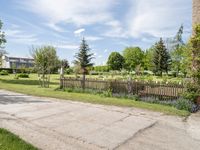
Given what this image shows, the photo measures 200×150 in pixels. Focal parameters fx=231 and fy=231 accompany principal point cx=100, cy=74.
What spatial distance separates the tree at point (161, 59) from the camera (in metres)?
61.6

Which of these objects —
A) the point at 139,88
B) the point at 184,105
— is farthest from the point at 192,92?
the point at 139,88

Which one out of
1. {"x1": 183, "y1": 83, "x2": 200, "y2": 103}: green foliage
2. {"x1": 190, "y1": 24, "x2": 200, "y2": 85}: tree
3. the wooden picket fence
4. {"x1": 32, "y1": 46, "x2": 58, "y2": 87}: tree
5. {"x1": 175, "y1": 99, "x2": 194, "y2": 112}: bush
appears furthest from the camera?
{"x1": 32, "y1": 46, "x2": 58, "y2": 87}: tree

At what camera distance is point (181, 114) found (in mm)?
10383

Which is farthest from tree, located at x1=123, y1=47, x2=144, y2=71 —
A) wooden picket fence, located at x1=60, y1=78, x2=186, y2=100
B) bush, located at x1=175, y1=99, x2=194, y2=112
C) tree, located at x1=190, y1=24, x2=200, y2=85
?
bush, located at x1=175, y1=99, x2=194, y2=112

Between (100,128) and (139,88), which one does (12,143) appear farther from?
(139,88)

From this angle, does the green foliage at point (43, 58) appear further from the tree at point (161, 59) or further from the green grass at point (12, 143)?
the tree at point (161, 59)

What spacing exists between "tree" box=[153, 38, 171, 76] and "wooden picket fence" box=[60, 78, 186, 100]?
151 feet

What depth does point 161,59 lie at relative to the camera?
6156 centimetres

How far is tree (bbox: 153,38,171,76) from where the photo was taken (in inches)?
2424

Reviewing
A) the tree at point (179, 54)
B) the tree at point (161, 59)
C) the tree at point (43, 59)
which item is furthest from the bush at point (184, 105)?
the tree at point (161, 59)

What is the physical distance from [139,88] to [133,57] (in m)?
78.2

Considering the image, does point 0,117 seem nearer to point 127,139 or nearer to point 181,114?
point 127,139

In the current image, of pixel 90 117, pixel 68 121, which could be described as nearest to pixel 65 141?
pixel 68 121

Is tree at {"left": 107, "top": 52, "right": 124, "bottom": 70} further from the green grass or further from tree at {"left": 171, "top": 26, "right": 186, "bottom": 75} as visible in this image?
the green grass
